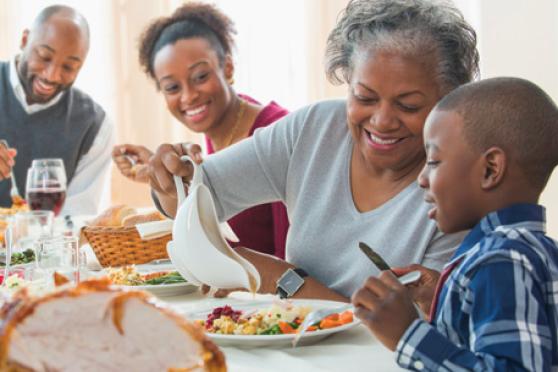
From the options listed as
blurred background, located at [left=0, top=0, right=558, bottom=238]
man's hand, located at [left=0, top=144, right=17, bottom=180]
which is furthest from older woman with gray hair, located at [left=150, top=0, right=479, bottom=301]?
blurred background, located at [left=0, top=0, right=558, bottom=238]

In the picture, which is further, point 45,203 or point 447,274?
point 45,203

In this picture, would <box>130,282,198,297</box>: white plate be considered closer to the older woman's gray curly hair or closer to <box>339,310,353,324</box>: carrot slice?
<box>339,310,353,324</box>: carrot slice

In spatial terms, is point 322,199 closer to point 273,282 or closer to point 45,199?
point 273,282

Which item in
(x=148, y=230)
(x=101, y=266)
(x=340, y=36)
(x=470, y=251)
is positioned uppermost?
(x=340, y=36)

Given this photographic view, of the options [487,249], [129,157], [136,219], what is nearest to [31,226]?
[136,219]

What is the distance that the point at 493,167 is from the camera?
109 cm

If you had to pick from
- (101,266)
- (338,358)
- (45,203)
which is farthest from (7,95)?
(338,358)

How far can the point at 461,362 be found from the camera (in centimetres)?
98

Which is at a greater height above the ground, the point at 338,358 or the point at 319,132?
the point at 319,132

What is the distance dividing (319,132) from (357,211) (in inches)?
9.5

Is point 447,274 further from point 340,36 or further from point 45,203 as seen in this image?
point 45,203

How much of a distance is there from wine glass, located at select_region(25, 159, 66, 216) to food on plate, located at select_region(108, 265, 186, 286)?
93cm

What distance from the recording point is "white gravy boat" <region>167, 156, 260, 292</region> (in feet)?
4.83

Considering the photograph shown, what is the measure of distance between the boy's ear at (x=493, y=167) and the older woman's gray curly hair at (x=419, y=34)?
606 mm
